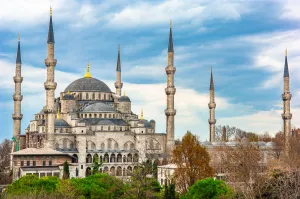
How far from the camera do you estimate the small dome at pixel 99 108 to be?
173 ft

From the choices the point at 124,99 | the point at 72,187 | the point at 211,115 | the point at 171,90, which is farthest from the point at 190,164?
the point at 124,99

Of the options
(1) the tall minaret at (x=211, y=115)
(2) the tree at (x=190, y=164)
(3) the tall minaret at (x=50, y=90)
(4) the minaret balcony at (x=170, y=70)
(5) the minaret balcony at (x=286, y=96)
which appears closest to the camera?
(2) the tree at (x=190, y=164)

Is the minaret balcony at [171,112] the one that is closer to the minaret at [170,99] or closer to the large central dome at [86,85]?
the minaret at [170,99]

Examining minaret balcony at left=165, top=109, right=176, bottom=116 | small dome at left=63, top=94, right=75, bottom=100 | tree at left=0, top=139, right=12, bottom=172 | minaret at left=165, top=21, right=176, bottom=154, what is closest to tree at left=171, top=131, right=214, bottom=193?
minaret balcony at left=165, top=109, right=176, bottom=116

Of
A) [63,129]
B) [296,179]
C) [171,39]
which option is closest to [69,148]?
[63,129]

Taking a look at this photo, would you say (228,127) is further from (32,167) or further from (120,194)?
(120,194)

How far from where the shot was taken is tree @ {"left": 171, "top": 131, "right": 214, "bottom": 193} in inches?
1135

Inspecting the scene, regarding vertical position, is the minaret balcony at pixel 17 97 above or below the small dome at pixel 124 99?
below

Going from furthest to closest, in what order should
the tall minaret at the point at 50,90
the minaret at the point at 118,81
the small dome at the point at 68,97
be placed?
the minaret at the point at 118,81, the small dome at the point at 68,97, the tall minaret at the point at 50,90

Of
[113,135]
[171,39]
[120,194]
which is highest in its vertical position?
[171,39]

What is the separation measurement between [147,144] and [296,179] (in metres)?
32.4

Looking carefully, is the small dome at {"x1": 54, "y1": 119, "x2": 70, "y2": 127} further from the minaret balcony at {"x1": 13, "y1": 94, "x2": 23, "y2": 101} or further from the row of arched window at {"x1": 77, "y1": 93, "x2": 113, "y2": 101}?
the row of arched window at {"x1": 77, "y1": 93, "x2": 113, "y2": 101}

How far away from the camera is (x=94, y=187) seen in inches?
992

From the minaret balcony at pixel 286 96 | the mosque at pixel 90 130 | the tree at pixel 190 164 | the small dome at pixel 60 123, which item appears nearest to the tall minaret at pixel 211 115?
the mosque at pixel 90 130
